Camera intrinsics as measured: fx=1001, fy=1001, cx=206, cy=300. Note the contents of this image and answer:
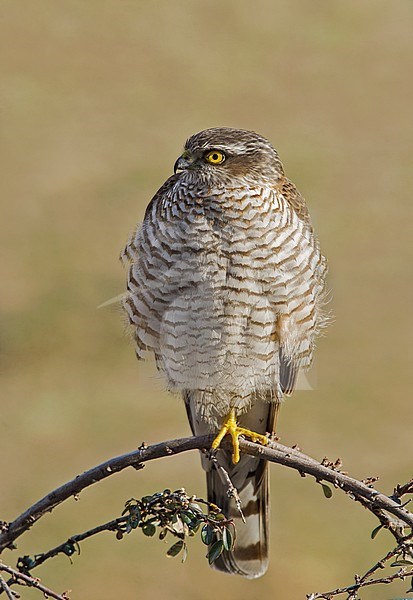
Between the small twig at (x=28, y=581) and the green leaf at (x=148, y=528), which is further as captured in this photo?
the green leaf at (x=148, y=528)

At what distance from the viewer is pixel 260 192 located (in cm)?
329

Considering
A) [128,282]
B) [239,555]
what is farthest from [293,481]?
[128,282]

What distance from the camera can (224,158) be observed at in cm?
333

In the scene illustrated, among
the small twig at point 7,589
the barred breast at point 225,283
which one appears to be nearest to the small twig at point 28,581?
the small twig at point 7,589

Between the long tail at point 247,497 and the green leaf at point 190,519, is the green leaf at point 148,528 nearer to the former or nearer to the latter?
the green leaf at point 190,519

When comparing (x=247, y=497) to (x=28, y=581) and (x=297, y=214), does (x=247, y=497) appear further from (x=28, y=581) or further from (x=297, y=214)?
(x=28, y=581)

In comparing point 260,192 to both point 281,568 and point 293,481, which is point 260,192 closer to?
point 281,568

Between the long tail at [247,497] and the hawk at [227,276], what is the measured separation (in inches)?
9.0

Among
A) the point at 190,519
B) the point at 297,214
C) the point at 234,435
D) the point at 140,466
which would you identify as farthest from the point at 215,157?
the point at 190,519

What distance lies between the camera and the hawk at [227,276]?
A: 321 cm

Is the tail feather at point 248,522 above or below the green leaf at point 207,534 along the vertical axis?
above

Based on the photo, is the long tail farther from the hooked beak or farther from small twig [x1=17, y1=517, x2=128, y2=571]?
small twig [x1=17, y1=517, x2=128, y2=571]

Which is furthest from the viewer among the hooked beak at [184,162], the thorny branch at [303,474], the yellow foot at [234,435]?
the hooked beak at [184,162]

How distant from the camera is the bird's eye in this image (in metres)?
3.30
